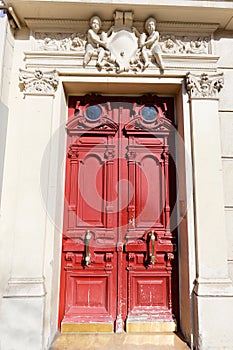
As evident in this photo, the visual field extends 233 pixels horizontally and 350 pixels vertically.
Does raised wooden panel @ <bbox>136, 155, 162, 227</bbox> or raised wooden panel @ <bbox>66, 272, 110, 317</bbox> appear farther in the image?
raised wooden panel @ <bbox>136, 155, 162, 227</bbox>

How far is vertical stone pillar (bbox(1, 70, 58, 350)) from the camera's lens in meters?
3.36

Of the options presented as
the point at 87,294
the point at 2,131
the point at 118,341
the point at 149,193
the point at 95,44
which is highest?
the point at 95,44

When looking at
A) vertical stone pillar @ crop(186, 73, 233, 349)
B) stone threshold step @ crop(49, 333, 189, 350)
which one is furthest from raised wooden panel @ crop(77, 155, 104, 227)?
stone threshold step @ crop(49, 333, 189, 350)

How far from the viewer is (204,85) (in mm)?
3980

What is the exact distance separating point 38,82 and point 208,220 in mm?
3126

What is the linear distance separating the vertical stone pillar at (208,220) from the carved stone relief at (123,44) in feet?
1.96

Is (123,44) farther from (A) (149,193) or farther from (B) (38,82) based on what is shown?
(A) (149,193)

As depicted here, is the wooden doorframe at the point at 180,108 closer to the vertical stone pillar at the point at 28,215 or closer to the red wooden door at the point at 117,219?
the red wooden door at the point at 117,219

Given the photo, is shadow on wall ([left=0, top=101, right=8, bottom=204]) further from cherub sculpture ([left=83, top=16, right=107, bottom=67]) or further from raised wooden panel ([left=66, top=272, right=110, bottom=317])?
raised wooden panel ([left=66, top=272, right=110, bottom=317])

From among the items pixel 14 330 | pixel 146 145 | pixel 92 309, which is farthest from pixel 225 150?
pixel 14 330

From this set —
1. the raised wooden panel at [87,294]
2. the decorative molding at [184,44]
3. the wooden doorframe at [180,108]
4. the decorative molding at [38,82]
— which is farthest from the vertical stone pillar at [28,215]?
the decorative molding at [184,44]

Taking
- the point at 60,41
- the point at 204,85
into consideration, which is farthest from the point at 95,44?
the point at 204,85

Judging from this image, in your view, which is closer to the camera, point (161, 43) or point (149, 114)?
point (161, 43)

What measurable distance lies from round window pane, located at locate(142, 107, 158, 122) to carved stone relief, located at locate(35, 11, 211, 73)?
64 centimetres
